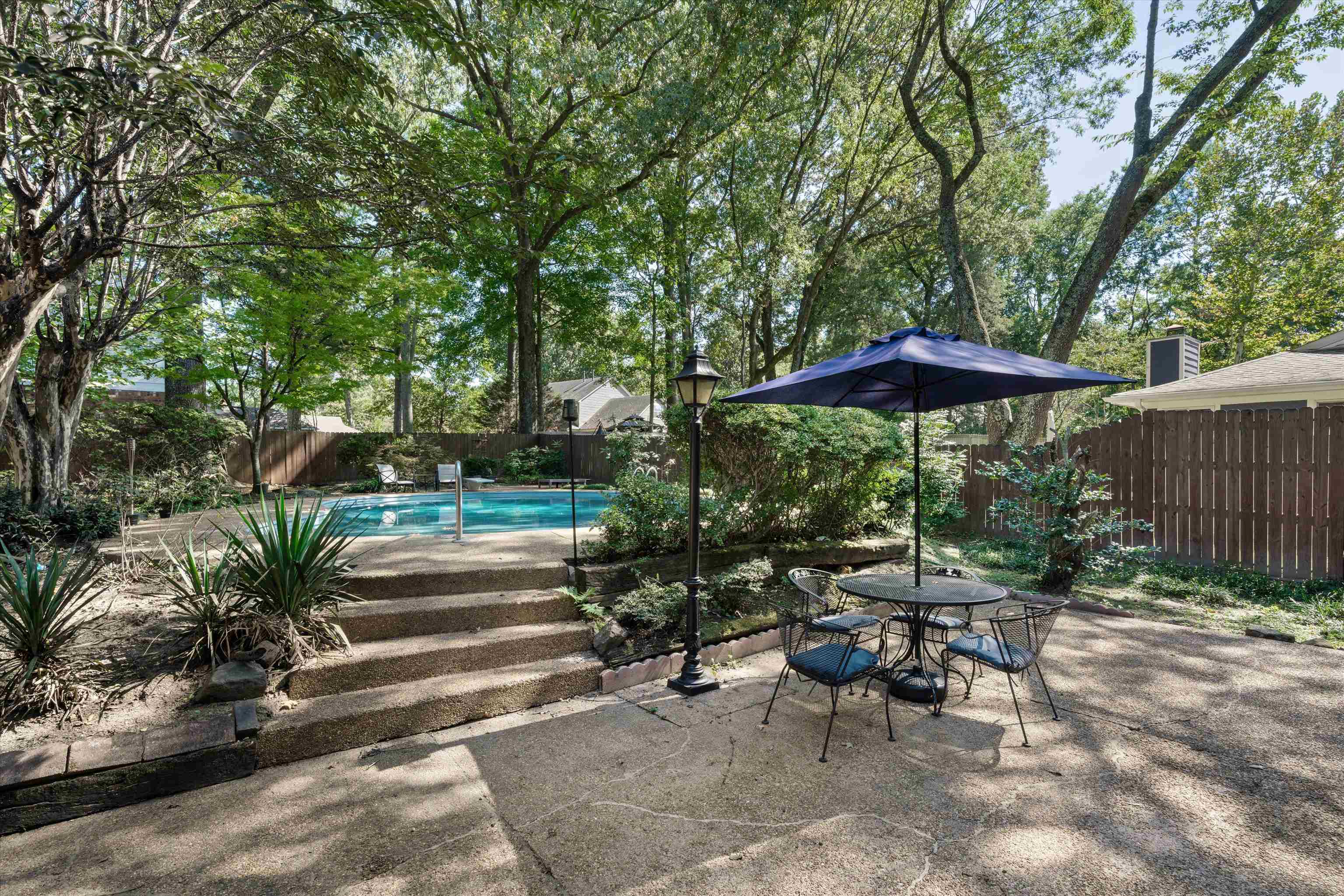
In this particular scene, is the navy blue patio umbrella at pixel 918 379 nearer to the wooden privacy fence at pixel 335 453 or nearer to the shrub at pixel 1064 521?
the shrub at pixel 1064 521

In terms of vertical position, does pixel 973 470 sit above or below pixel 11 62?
below

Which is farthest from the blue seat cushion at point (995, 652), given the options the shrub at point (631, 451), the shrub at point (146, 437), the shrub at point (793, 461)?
the shrub at point (146, 437)

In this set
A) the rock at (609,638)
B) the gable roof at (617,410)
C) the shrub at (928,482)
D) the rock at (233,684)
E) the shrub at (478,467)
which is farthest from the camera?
the gable roof at (617,410)

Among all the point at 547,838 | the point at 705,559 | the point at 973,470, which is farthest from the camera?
the point at 973,470

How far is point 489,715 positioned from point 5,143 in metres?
4.03

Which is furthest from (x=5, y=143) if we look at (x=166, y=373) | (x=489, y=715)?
(x=166, y=373)

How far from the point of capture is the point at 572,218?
16688mm

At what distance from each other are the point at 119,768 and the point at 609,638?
2617 mm

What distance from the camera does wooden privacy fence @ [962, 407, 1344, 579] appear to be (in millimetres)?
5984

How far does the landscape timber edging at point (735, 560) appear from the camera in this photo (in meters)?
4.81

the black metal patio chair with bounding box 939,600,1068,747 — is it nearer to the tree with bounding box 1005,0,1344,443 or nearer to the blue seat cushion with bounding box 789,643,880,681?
the blue seat cushion with bounding box 789,643,880,681

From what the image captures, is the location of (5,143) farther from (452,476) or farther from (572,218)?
(572,218)

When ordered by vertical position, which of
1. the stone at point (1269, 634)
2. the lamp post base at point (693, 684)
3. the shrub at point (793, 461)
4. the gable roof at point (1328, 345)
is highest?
the gable roof at point (1328, 345)

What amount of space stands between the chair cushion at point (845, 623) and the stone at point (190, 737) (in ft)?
10.6
